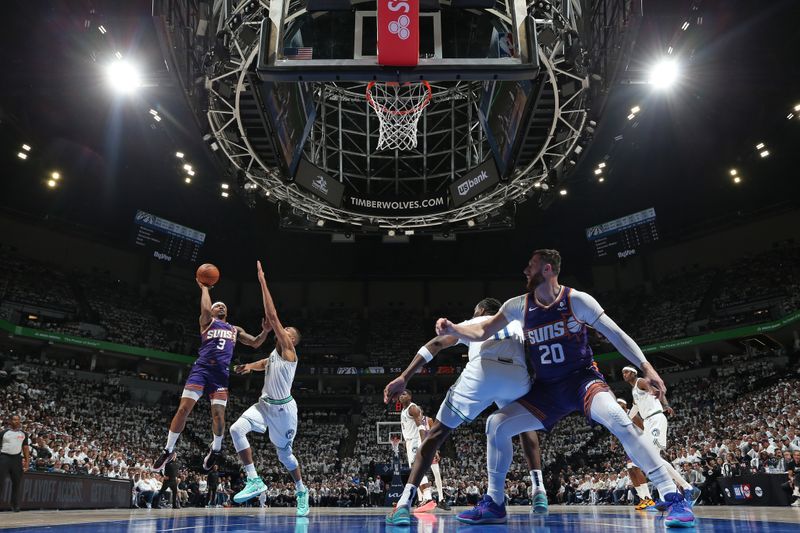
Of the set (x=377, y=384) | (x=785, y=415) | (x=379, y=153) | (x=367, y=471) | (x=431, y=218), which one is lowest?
(x=367, y=471)

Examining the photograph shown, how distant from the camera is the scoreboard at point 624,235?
3112cm

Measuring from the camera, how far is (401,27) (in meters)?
8.32

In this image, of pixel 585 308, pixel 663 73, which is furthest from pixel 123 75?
pixel 585 308

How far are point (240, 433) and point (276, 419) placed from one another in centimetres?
50

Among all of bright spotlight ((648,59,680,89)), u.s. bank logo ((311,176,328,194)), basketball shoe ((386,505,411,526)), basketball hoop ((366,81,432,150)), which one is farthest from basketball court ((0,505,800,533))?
bright spotlight ((648,59,680,89))

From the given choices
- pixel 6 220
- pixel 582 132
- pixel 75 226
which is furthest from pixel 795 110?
pixel 6 220

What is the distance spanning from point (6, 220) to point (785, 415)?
35.2 metres

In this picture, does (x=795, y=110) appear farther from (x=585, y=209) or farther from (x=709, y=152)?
(x=585, y=209)

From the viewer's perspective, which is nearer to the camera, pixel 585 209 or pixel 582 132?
pixel 582 132

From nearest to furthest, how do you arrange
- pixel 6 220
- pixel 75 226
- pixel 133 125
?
pixel 133 125 < pixel 6 220 < pixel 75 226

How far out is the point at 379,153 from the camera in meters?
21.9

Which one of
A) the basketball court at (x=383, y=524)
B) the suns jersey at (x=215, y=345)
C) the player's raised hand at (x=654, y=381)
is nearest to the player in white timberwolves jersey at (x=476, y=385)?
the basketball court at (x=383, y=524)

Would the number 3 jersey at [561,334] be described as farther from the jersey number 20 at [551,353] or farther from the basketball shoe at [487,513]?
the basketball shoe at [487,513]

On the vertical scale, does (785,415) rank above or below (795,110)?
below
